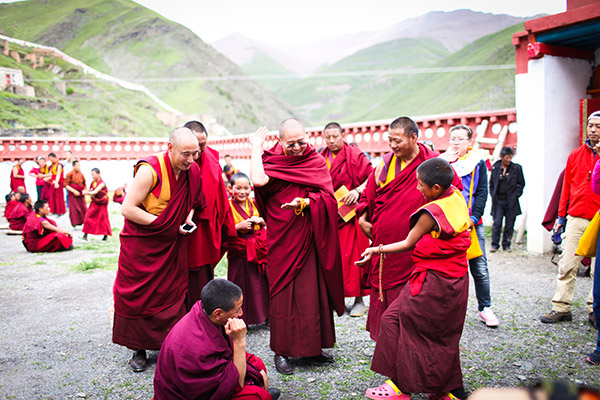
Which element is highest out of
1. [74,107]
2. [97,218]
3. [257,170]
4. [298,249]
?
[74,107]

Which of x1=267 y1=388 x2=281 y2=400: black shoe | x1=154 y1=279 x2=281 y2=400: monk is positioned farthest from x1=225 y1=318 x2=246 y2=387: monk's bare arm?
x1=267 y1=388 x2=281 y2=400: black shoe

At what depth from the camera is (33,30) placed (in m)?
45.7

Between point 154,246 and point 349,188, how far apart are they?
6.44ft

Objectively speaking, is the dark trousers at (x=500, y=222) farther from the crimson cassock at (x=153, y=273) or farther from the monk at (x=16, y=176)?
the monk at (x=16, y=176)

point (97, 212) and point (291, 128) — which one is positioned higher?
point (291, 128)

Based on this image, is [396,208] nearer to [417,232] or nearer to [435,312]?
[417,232]

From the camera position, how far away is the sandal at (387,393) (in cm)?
264

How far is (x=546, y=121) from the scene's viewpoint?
6254mm

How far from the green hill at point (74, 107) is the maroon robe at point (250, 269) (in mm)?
20461

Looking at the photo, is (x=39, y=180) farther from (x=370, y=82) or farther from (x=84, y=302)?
(x=370, y=82)

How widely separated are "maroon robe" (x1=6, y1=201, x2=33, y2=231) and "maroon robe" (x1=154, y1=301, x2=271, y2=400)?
8240mm

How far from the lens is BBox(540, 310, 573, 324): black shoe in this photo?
386 cm

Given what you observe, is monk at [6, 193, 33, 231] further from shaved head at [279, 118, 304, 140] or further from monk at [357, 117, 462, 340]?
monk at [357, 117, 462, 340]

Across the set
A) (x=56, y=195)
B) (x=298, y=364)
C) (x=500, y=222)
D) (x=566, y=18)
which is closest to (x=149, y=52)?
(x=56, y=195)
